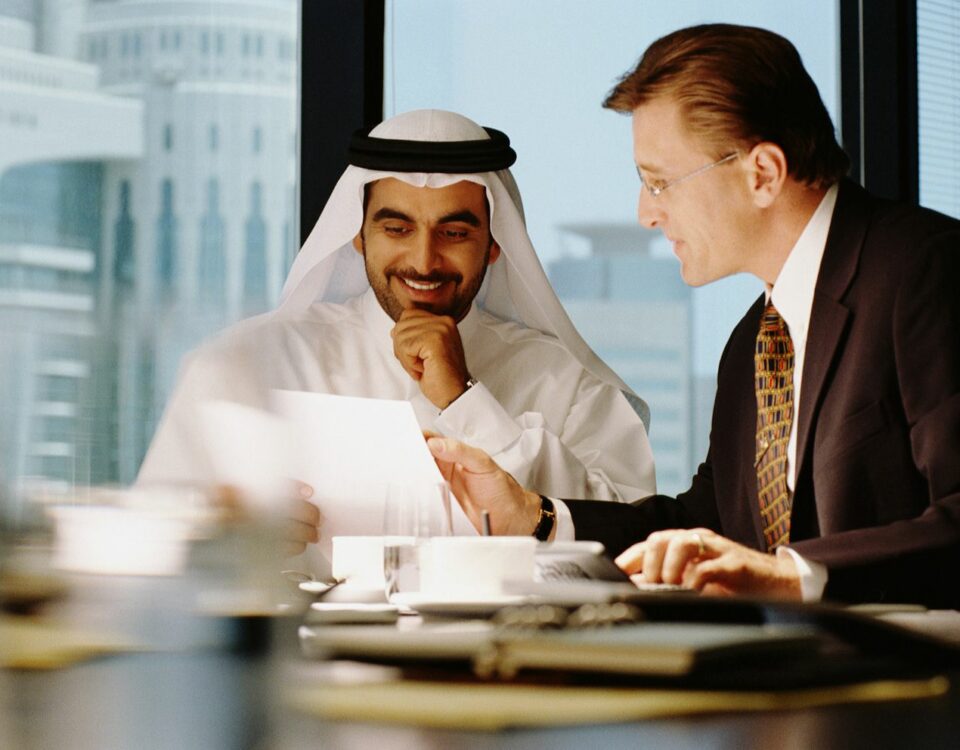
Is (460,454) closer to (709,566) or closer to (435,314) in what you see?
(709,566)

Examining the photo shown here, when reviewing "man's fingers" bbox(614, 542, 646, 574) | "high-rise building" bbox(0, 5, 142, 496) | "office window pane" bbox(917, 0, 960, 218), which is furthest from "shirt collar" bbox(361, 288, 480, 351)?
"office window pane" bbox(917, 0, 960, 218)

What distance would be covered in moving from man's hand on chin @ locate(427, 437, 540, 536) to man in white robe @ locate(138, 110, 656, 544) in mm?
716

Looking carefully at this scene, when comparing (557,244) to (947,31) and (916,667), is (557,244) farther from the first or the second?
(916,667)

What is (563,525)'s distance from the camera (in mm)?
2354

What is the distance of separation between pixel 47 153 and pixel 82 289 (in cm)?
44

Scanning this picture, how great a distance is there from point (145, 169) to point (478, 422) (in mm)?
1364

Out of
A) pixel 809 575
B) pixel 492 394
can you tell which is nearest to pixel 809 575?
pixel 809 575

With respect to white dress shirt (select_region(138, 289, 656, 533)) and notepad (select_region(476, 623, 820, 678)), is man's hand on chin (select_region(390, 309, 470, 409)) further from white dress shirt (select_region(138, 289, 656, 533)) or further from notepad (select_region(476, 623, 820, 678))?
notepad (select_region(476, 623, 820, 678))

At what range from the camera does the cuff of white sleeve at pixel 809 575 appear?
1.66 meters

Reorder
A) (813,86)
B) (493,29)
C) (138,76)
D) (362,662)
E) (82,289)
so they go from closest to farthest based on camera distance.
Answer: (362,662) < (813,86) < (82,289) < (138,76) < (493,29)

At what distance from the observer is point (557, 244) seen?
12.9ft

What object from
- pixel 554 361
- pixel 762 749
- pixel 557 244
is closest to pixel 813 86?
pixel 554 361

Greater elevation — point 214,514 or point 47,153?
point 47,153

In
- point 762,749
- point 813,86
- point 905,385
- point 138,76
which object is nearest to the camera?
point 762,749
